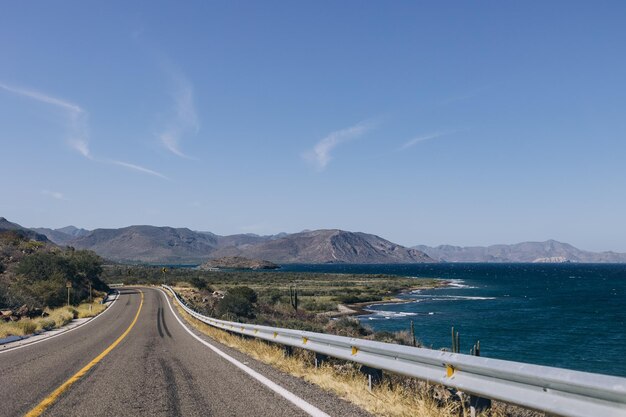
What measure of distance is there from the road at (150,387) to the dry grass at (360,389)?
0.25m

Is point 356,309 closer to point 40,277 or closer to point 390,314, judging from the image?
point 390,314

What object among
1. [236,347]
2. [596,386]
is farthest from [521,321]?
[596,386]

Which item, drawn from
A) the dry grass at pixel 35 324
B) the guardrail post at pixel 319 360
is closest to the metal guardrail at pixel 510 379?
the guardrail post at pixel 319 360

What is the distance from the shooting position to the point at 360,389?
7.81 meters

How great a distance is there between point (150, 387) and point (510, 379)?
6.04m

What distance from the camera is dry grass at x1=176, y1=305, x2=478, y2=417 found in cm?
635

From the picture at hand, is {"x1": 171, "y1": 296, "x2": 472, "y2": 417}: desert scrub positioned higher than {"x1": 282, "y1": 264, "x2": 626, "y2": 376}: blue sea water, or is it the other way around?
{"x1": 171, "y1": 296, "x2": 472, "y2": 417}: desert scrub

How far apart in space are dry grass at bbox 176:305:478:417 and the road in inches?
10.0

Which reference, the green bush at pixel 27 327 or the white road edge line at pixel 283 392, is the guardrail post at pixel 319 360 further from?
the green bush at pixel 27 327

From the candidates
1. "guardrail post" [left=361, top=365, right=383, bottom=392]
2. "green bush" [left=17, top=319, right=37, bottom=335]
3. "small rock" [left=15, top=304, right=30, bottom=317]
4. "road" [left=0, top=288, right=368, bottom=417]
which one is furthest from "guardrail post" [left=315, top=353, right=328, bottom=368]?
"small rock" [left=15, top=304, right=30, bottom=317]

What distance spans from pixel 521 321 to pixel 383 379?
5034 cm

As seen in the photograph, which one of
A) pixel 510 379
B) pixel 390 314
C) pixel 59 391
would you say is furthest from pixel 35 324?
pixel 390 314

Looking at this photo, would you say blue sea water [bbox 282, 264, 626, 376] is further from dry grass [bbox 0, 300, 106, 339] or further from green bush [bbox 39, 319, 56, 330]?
green bush [bbox 39, 319, 56, 330]

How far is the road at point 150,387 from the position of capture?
6926 mm
